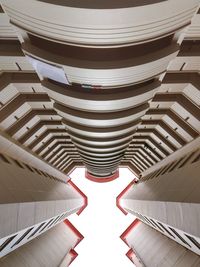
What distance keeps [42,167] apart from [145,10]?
18.9 metres

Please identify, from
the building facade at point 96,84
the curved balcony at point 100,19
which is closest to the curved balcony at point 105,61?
the building facade at point 96,84

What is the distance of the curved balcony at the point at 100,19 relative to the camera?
4297 mm

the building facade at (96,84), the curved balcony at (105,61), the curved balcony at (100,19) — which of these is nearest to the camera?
the curved balcony at (100,19)

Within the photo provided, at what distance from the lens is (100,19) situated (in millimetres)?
4508

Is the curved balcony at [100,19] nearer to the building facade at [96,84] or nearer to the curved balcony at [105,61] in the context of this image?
the building facade at [96,84]

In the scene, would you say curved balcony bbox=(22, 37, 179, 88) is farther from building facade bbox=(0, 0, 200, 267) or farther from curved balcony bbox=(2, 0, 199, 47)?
curved balcony bbox=(2, 0, 199, 47)

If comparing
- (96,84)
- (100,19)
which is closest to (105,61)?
(96,84)

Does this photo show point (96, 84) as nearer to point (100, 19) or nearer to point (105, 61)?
point (105, 61)

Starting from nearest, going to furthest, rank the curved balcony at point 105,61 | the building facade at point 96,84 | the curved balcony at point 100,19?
the curved balcony at point 100,19 < the building facade at point 96,84 < the curved balcony at point 105,61

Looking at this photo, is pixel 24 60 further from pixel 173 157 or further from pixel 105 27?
pixel 173 157

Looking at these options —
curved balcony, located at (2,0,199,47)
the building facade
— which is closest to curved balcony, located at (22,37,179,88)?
the building facade

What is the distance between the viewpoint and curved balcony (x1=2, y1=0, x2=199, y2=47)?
4.30m

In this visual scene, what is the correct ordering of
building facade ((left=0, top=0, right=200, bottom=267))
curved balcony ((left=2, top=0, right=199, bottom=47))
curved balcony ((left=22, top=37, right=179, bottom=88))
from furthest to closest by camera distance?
curved balcony ((left=22, top=37, right=179, bottom=88)) < building facade ((left=0, top=0, right=200, bottom=267)) < curved balcony ((left=2, top=0, right=199, bottom=47))

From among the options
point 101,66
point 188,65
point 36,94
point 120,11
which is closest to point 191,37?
point 188,65
